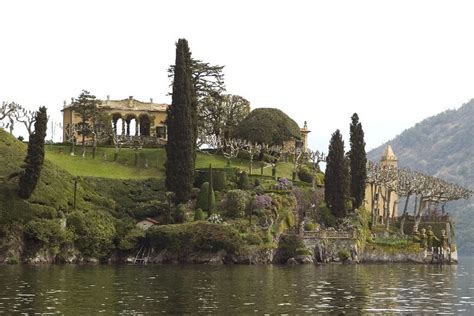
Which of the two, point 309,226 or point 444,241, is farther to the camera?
point 444,241

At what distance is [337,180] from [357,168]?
27.4ft

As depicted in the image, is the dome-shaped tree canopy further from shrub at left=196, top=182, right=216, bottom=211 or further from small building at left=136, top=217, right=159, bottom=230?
small building at left=136, top=217, right=159, bottom=230

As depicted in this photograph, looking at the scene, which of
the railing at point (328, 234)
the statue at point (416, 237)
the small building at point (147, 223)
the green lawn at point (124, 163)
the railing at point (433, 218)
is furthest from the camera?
the railing at point (433, 218)

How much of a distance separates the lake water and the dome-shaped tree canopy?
5559cm

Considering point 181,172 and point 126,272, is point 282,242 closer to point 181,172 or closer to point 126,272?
point 181,172

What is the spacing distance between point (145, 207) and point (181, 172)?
6.32 metres

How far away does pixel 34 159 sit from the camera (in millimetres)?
88250

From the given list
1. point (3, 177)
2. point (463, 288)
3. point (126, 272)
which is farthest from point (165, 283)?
point (3, 177)

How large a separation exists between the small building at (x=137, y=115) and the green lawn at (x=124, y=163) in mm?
13367

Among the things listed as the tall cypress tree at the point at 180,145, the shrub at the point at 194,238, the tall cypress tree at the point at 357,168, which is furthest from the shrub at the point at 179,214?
the tall cypress tree at the point at 357,168

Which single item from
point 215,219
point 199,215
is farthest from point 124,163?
point 215,219

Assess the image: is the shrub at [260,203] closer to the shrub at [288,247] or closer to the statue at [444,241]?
the shrub at [288,247]

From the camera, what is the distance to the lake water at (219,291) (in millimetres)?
44969

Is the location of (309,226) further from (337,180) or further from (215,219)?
(215,219)
